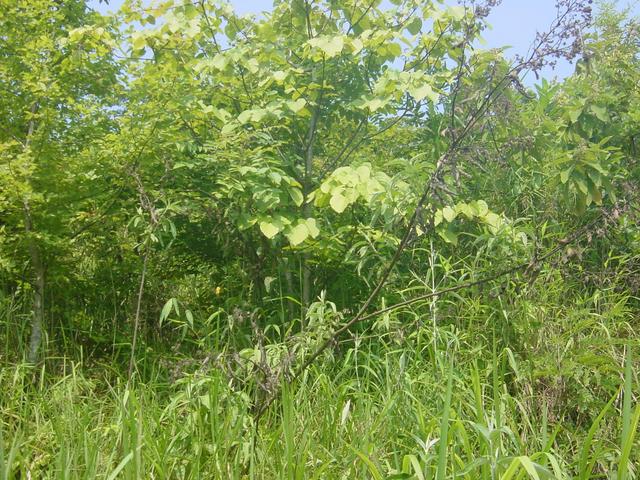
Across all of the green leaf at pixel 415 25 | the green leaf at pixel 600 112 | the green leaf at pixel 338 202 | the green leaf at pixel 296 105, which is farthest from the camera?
the green leaf at pixel 600 112

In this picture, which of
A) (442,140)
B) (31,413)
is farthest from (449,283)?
(31,413)

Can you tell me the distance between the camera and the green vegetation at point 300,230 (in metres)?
2.64

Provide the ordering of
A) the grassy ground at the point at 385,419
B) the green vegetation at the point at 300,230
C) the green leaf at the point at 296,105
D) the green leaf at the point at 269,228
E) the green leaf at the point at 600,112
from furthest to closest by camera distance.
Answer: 1. the green leaf at the point at 600,112
2. the green leaf at the point at 296,105
3. the green leaf at the point at 269,228
4. the green vegetation at the point at 300,230
5. the grassy ground at the point at 385,419

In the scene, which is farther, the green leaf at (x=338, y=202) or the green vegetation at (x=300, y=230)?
the green leaf at (x=338, y=202)

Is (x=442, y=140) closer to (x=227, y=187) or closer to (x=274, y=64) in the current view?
(x=274, y=64)

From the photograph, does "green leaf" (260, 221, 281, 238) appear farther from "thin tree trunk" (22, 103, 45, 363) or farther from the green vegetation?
"thin tree trunk" (22, 103, 45, 363)

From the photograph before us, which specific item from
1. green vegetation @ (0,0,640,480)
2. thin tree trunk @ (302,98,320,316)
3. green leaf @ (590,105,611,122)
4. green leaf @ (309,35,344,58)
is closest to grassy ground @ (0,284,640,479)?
green vegetation @ (0,0,640,480)

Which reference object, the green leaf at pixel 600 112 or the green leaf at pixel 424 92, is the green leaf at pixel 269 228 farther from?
the green leaf at pixel 600 112

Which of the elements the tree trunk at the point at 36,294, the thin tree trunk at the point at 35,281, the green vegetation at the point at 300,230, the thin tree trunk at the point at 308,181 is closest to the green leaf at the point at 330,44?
the green vegetation at the point at 300,230

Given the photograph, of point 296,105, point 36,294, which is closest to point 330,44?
point 296,105

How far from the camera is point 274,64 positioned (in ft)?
→ 12.3

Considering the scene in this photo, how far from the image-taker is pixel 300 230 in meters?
3.20

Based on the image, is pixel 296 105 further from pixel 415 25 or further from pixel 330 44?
pixel 415 25

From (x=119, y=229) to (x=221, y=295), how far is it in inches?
28.9
